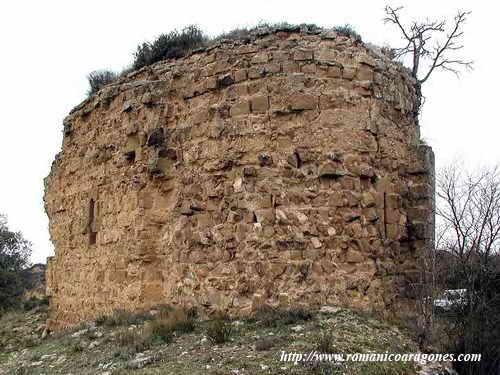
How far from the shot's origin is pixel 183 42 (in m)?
8.56

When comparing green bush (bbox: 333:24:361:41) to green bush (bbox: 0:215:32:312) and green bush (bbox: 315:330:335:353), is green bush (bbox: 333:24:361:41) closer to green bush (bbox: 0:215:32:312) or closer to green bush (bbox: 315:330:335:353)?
green bush (bbox: 315:330:335:353)

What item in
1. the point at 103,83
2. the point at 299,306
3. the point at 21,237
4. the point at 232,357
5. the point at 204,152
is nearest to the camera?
the point at 232,357

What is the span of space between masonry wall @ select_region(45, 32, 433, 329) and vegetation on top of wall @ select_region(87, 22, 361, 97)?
0.17 meters

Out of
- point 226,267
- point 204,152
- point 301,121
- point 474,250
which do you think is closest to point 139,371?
point 226,267

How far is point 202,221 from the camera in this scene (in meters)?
7.16

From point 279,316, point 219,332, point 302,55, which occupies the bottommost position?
point 219,332

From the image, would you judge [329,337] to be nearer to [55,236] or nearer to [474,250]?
[474,250]

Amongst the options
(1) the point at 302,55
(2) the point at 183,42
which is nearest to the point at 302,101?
(1) the point at 302,55

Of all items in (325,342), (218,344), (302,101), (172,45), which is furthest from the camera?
(172,45)

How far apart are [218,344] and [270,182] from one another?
6.75 ft

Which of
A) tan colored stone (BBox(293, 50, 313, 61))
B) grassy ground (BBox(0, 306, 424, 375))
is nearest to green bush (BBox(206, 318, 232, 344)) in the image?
grassy ground (BBox(0, 306, 424, 375))

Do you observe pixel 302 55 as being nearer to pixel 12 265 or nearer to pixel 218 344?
pixel 218 344

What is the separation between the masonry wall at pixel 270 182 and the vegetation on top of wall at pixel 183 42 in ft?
0.56

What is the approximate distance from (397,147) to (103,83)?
18.1 feet
